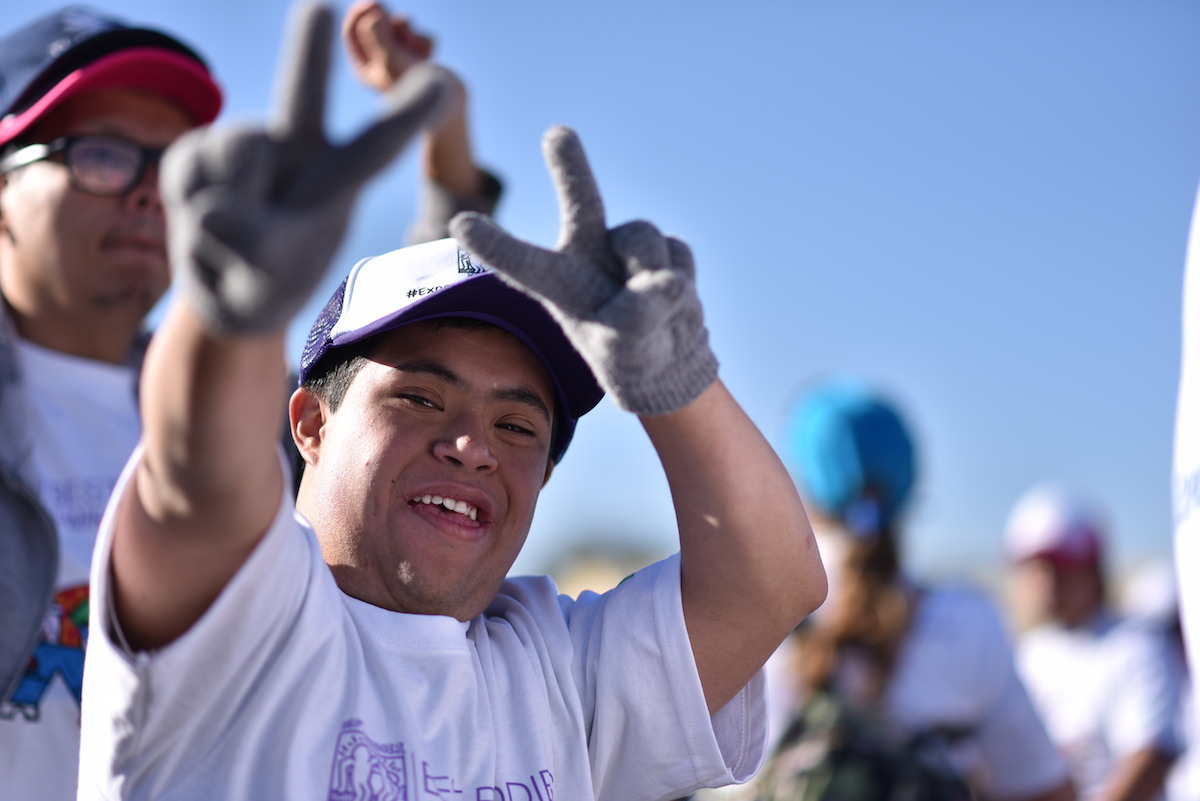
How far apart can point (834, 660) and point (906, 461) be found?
2.46 feet

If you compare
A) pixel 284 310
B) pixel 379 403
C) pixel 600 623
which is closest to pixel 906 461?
pixel 600 623

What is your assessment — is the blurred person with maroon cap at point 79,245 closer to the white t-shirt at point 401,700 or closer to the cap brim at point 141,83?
the cap brim at point 141,83

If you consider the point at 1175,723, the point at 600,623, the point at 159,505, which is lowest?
A: the point at 1175,723

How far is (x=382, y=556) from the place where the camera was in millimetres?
1988

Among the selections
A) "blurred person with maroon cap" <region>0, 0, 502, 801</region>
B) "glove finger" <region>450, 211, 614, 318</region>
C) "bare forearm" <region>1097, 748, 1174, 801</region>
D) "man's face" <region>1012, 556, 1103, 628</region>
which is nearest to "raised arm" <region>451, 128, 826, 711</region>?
"glove finger" <region>450, 211, 614, 318</region>

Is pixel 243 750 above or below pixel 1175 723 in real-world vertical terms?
above

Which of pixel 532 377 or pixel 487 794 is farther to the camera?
pixel 532 377

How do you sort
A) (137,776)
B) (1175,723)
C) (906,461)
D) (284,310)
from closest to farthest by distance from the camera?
(284,310)
(137,776)
(906,461)
(1175,723)

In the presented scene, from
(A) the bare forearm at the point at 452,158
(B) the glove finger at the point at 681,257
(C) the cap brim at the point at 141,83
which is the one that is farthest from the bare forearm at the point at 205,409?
(A) the bare forearm at the point at 452,158

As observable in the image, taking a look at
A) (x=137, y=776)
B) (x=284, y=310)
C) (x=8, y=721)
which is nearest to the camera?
(x=284, y=310)

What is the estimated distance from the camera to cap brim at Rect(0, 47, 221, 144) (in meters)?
2.76

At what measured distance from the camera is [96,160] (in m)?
2.75

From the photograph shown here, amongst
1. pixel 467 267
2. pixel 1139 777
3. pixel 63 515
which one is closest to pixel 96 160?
pixel 63 515

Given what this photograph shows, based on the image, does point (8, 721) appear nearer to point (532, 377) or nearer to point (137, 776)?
point (137, 776)
